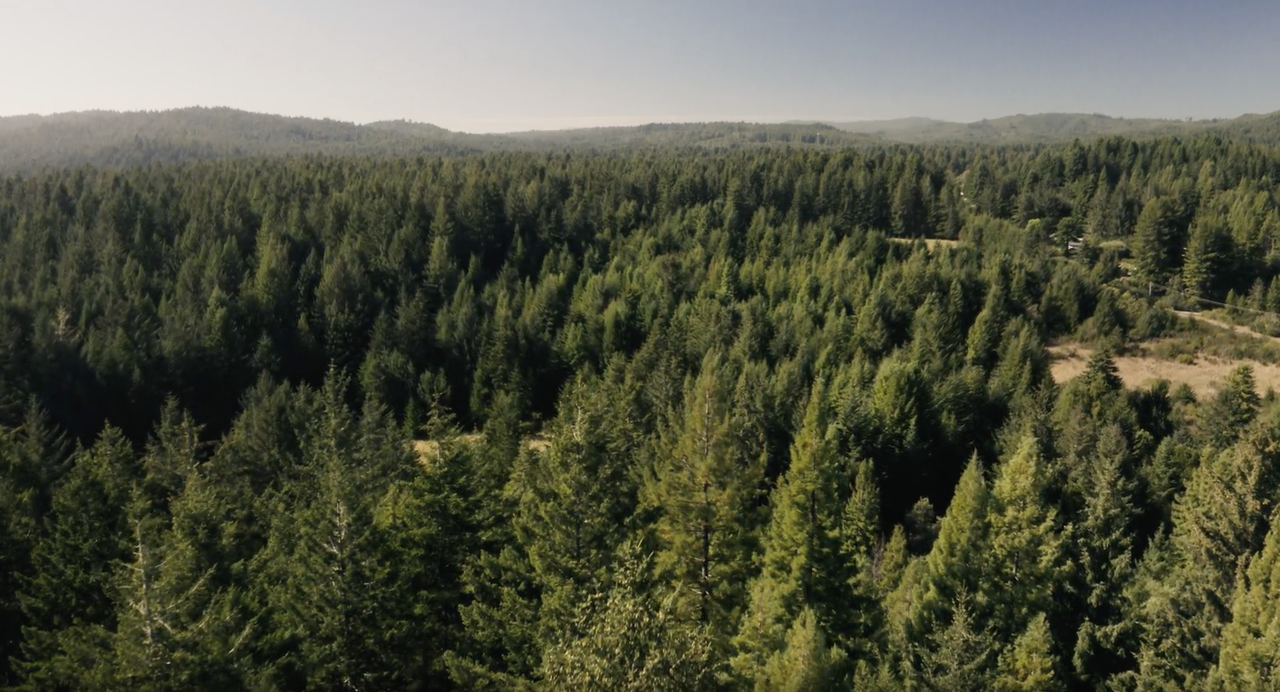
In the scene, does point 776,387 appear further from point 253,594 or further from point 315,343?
point 315,343

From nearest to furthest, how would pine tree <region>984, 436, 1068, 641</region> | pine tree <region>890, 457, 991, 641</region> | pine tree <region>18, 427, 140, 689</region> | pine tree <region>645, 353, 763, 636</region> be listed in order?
pine tree <region>18, 427, 140, 689</region>, pine tree <region>890, 457, 991, 641</region>, pine tree <region>984, 436, 1068, 641</region>, pine tree <region>645, 353, 763, 636</region>

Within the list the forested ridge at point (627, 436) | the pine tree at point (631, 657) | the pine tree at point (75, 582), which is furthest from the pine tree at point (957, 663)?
the pine tree at point (75, 582)

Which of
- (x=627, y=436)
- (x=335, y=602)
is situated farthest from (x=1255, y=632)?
(x=627, y=436)

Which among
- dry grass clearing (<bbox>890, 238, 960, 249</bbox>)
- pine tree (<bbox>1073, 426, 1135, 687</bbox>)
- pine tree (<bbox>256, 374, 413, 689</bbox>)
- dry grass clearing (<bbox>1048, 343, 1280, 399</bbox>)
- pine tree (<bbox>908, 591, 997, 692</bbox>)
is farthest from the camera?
dry grass clearing (<bbox>890, 238, 960, 249</bbox>)

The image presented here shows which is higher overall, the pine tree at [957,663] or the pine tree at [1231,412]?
the pine tree at [957,663]

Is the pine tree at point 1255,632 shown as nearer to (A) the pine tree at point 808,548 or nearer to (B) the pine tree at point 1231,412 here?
(A) the pine tree at point 808,548

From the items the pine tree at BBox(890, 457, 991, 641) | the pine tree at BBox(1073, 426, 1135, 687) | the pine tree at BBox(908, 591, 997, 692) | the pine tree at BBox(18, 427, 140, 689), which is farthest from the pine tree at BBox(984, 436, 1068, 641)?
the pine tree at BBox(18, 427, 140, 689)

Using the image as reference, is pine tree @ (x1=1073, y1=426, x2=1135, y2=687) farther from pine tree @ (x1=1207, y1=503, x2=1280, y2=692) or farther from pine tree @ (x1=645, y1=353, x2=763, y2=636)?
pine tree @ (x1=645, y1=353, x2=763, y2=636)
